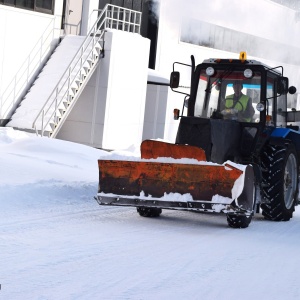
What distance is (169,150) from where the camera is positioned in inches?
442

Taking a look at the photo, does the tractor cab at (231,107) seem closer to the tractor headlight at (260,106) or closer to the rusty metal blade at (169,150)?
the tractor headlight at (260,106)

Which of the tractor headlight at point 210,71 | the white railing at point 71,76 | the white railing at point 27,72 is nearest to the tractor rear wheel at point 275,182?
the tractor headlight at point 210,71

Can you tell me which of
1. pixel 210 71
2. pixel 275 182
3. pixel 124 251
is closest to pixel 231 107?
pixel 210 71

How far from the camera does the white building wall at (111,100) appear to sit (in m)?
25.3

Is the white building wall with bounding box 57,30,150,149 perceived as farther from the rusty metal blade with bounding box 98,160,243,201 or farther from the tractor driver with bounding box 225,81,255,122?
the rusty metal blade with bounding box 98,160,243,201

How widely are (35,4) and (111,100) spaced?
3.60 meters

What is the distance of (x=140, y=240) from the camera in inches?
371

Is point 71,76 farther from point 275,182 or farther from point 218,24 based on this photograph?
point 275,182

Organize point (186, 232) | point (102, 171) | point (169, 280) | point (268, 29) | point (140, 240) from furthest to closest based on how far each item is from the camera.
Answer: point (268, 29) → point (102, 171) → point (186, 232) → point (140, 240) → point (169, 280)

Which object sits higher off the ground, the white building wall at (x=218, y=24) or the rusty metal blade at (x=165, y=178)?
the white building wall at (x=218, y=24)

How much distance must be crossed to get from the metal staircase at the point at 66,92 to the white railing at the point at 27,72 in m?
0.30

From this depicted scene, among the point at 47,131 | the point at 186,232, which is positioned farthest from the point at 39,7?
the point at 186,232

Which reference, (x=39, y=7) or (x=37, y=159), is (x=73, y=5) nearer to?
(x=39, y=7)

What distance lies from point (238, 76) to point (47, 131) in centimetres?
1122
